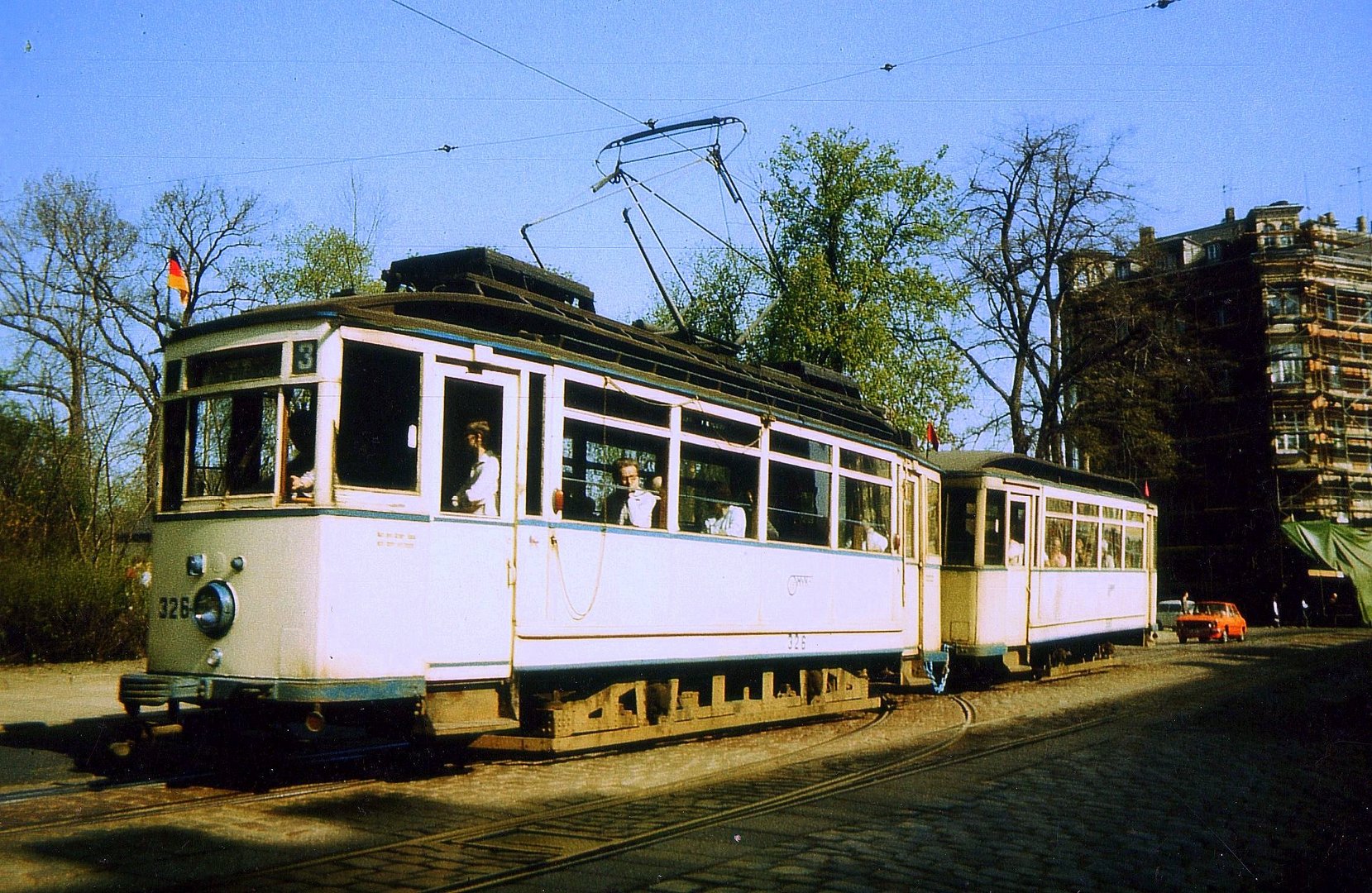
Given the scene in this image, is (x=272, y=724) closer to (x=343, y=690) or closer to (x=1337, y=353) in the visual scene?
(x=343, y=690)

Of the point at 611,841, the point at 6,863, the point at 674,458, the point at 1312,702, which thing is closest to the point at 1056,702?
the point at 1312,702

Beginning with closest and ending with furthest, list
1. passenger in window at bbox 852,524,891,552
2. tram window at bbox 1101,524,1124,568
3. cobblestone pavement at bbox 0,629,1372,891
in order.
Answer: cobblestone pavement at bbox 0,629,1372,891, passenger in window at bbox 852,524,891,552, tram window at bbox 1101,524,1124,568

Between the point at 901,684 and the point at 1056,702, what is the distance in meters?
2.34

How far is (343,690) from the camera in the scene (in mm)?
7586

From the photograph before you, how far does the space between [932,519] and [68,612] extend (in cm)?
1229

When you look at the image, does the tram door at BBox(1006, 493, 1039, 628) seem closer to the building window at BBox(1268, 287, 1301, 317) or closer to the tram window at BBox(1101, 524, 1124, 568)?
the tram window at BBox(1101, 524, 1124, 568)

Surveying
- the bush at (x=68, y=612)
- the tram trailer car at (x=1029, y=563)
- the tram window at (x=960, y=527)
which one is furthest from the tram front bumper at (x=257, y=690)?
the bush at (x=68, y=612)

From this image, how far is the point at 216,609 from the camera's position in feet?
25.7

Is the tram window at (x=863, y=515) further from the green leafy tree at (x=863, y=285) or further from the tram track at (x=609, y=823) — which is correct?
the green leafy tree at (x=863, y=285)

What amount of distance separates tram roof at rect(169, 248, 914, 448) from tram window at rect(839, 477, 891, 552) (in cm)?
141

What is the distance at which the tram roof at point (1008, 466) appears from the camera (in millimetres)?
17531

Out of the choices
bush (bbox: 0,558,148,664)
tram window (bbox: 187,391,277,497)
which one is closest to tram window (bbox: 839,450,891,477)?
tram window (bbox: 187,391,277,497)

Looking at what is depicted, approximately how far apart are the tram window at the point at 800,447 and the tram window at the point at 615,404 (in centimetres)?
183

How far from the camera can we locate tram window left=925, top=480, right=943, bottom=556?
15.6 metres
